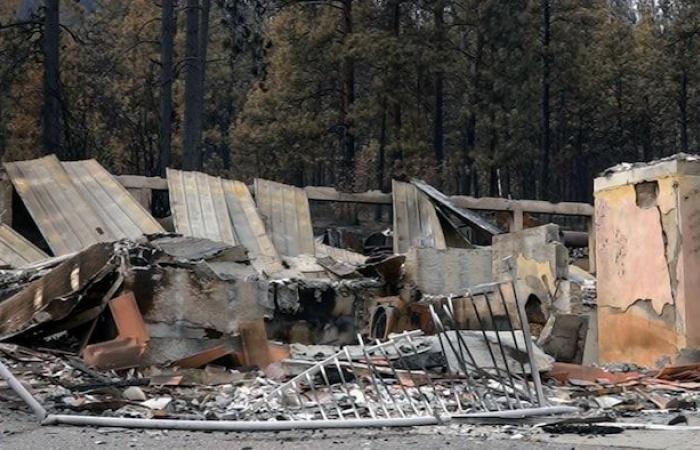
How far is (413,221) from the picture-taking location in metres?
16.3

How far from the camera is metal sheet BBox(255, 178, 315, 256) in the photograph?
14305mm

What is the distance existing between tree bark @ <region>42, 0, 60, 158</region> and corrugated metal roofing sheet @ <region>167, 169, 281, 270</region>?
590 cm

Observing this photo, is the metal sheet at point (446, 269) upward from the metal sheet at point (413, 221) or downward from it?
downward

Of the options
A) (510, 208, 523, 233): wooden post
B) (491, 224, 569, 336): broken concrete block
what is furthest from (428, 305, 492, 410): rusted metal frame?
(510, 208, 523, 233): wooden post

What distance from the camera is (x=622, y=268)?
973 cm

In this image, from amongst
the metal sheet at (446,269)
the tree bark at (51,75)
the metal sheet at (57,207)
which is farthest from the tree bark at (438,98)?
the metal sheet at (57,207)

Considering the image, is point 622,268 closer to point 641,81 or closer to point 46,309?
point 46,309

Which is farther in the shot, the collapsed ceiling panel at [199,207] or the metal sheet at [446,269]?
the collapsed ceiling panel at [199,207]

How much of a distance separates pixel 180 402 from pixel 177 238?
173 inches

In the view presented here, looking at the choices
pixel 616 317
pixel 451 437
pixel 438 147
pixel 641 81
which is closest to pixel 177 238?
pixel 616 317

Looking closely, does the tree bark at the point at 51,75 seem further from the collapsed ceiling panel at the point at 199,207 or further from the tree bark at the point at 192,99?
the collapsed ceiling panel at the point at 199,207

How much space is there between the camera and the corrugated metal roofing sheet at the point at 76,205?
12672mm

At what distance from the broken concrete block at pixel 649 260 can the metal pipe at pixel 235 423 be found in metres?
4.30

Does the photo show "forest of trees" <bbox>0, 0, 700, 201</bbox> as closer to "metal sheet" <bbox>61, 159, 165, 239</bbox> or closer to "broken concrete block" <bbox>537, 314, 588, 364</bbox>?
"metal sheet" <bbox>61, 159, 165, 239</bbox>
